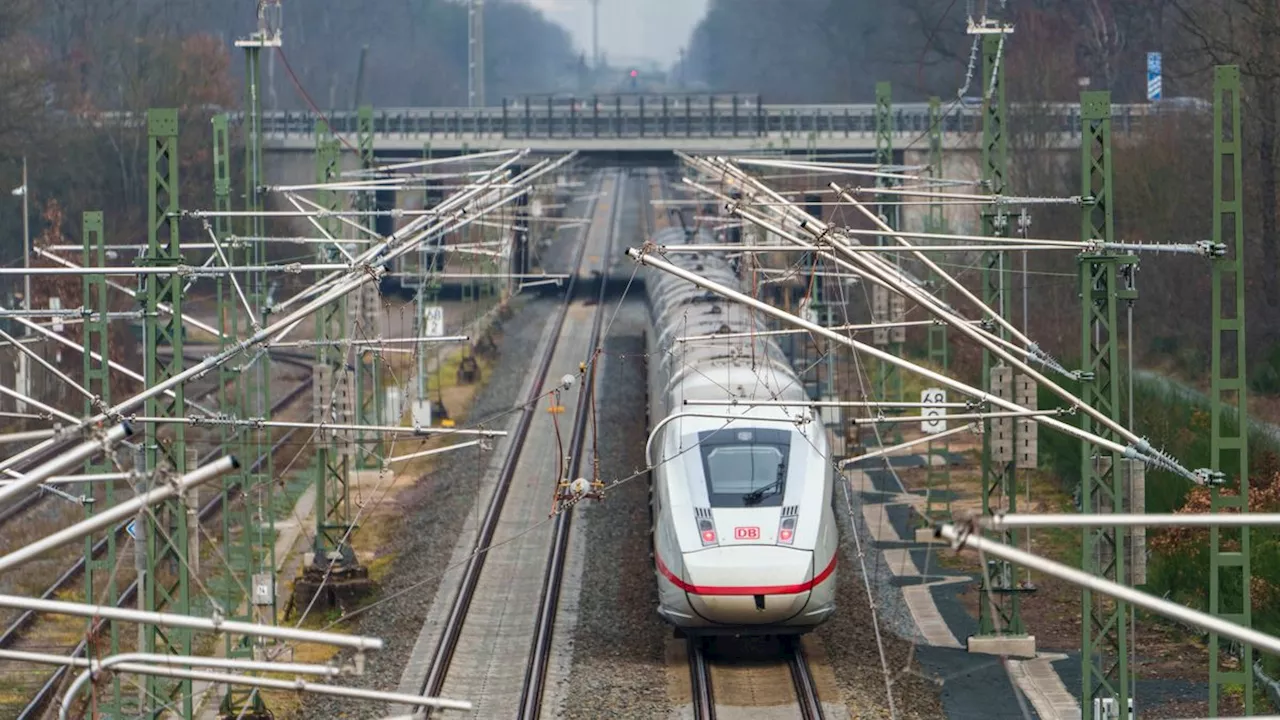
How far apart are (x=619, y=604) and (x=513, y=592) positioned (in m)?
1.86

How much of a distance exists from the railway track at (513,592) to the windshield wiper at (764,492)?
2225 mm

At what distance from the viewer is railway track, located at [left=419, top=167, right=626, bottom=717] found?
72.1 ft

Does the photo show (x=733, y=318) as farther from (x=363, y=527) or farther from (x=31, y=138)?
(x=31, y=138)

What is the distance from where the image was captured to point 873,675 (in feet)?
71.8

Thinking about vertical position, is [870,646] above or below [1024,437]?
below

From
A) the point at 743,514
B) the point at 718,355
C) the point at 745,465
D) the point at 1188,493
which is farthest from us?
the point at 1188,493

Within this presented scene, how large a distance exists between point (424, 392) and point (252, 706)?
19.2 metres

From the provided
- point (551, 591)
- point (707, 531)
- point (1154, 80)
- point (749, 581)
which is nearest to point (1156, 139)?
point (1154, 80)

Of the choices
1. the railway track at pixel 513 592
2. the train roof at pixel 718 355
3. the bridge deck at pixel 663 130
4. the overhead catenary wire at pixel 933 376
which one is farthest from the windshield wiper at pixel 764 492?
the bridge deck at pixel 663 130

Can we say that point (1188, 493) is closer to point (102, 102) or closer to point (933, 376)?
point (933, 376)

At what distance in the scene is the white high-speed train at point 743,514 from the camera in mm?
20875

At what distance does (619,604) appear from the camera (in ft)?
84.7

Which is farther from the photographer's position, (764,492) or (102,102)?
(102,102)

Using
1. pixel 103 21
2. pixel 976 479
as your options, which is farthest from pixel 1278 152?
pixel 103 21
